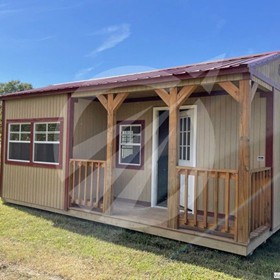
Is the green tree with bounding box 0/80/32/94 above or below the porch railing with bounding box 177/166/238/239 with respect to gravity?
above

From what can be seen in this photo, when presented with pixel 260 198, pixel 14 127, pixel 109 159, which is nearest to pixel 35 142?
pixel 14 127

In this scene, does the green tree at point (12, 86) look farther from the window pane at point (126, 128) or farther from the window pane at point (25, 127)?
the window pane at point (126, 128)

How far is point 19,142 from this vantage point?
7.70 m

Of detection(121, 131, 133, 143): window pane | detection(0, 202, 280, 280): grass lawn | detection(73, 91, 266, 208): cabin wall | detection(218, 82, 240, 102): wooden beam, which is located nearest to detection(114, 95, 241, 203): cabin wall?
detection(73, 91, 266, 208): cabin wall

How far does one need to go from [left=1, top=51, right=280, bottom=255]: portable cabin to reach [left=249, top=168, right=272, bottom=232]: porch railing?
2cm

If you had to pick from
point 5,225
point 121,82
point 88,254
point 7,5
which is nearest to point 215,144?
point 121,82

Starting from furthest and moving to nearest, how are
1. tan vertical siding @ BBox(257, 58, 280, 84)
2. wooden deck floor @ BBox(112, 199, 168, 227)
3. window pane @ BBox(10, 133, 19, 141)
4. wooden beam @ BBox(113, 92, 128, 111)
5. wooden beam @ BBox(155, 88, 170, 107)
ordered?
window pane @ BBox(10, 133, 19, 141) → wooden beam @ BBox(113, 92, 128, 111) → wooden deck floor @ BBox(112, 199, 168, 227) → wooden beam @ BBox(155, 88, 170, 107) → tan vertical siding @ BBox(257, 58, 280, 84)

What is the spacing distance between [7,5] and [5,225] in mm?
7585

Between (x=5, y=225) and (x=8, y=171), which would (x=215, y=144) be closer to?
(x=5, y=225)

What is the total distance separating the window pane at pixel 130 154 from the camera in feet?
23.9

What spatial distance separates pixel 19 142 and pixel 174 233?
498 cm

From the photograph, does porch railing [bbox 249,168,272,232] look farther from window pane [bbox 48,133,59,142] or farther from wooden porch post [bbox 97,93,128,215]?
window pane [bbox 48,133,59,142]

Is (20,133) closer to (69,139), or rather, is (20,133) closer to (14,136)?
(14,136)

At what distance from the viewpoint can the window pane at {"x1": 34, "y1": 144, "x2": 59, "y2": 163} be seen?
6.84 m
